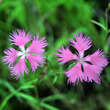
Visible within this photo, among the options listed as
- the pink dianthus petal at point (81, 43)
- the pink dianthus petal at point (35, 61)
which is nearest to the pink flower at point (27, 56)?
the pink dianthus petal at point (35, 61)

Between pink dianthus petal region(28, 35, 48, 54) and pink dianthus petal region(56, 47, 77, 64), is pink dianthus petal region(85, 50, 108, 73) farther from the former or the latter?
pink dianthus petal region(28, 35, 48, 54)

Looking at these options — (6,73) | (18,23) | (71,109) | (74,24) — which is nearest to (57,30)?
(74,24)

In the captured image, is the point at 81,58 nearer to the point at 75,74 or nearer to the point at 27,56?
the point at 75,74

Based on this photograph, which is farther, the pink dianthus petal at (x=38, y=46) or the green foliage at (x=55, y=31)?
the green foliage at (x=55, y=31)

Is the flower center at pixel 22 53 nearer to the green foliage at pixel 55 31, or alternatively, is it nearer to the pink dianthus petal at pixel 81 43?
the pink dianthus petal at pixel 81 43

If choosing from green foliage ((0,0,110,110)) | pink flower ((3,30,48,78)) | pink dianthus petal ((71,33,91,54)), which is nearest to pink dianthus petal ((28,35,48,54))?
pink flower ((3,30,48,78))

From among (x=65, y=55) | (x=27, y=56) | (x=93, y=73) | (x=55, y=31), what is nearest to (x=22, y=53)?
(x=27, y=56)

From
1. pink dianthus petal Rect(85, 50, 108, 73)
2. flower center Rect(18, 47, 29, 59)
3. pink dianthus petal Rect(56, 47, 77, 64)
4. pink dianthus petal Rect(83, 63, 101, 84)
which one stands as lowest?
pink dianthus petal Rect(83, 63, 101, 84)

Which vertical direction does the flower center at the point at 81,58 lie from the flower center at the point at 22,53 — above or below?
below
